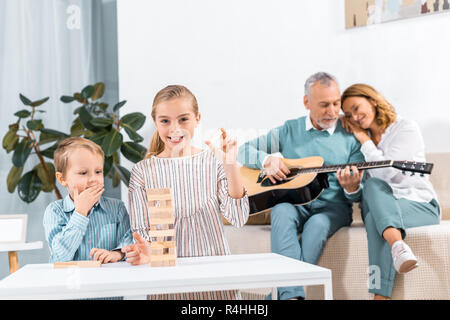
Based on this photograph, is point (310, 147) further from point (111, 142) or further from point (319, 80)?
point (111, 142)

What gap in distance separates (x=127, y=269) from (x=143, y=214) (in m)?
0.16

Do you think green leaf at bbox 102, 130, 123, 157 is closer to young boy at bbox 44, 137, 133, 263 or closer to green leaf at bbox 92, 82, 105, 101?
green leaf at bbox 92, 82, 105, 101

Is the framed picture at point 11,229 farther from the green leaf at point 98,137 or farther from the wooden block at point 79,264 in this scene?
the wooden block at point 79,264

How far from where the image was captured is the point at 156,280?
0.50m

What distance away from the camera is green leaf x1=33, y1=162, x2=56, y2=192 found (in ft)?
5.16

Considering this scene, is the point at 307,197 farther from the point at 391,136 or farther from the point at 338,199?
the point at 391,136

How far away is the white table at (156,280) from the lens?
1.60ft

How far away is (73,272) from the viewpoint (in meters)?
0.56

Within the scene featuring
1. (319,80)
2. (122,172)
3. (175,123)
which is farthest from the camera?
(122,172)

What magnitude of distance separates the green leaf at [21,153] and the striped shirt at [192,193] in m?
0.90

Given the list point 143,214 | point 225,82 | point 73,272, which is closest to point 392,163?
point 225,82

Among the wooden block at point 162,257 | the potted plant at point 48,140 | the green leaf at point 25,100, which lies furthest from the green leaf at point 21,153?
the wooden block at point 162,257

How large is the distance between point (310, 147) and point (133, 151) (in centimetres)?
54

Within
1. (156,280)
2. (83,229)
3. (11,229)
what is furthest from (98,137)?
(156,280)
